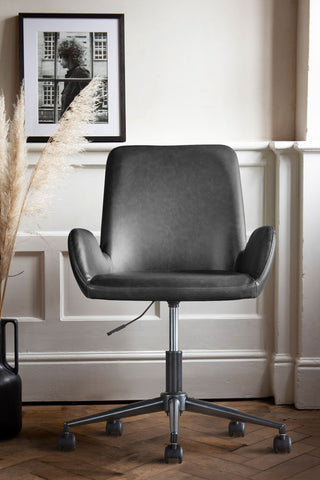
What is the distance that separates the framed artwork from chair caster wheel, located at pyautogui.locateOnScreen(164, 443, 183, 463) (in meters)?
1.22

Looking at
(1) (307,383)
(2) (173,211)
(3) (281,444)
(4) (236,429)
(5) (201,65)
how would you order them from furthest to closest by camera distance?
(5) (201,65)
(1) (307,383)
(2) (173,211)
(4) (236,429)
(3) (281,444)

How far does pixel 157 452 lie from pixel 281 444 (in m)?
0.37

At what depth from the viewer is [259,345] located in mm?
2547

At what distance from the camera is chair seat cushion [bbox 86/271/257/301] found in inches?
69.7

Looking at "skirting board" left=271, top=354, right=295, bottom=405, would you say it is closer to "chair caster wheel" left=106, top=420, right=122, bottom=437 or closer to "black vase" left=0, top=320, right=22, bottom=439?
"chair caster wheel" left=106, top=420, right=122, bottom=437

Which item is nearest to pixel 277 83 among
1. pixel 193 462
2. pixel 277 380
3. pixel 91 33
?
pixel 91 33

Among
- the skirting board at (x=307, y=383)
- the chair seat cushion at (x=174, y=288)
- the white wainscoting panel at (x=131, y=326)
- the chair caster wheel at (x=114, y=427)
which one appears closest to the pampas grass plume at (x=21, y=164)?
the white wainscoting panel at (x=131, y=326)

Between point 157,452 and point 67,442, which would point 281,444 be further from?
point 67,442

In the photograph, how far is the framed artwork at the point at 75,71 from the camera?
2490 millimetres

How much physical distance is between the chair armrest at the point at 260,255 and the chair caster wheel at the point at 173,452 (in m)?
0.50

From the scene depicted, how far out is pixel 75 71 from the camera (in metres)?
2.51

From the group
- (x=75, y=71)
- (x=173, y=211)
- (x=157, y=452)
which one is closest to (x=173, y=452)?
(x=157, y=452)

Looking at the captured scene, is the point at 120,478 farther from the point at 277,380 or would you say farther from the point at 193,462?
the point at 277,380

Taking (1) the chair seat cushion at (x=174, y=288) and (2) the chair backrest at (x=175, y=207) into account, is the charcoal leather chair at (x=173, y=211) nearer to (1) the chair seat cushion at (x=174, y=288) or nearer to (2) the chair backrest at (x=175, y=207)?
(2) the chair backrest at (x=175, y=207)
